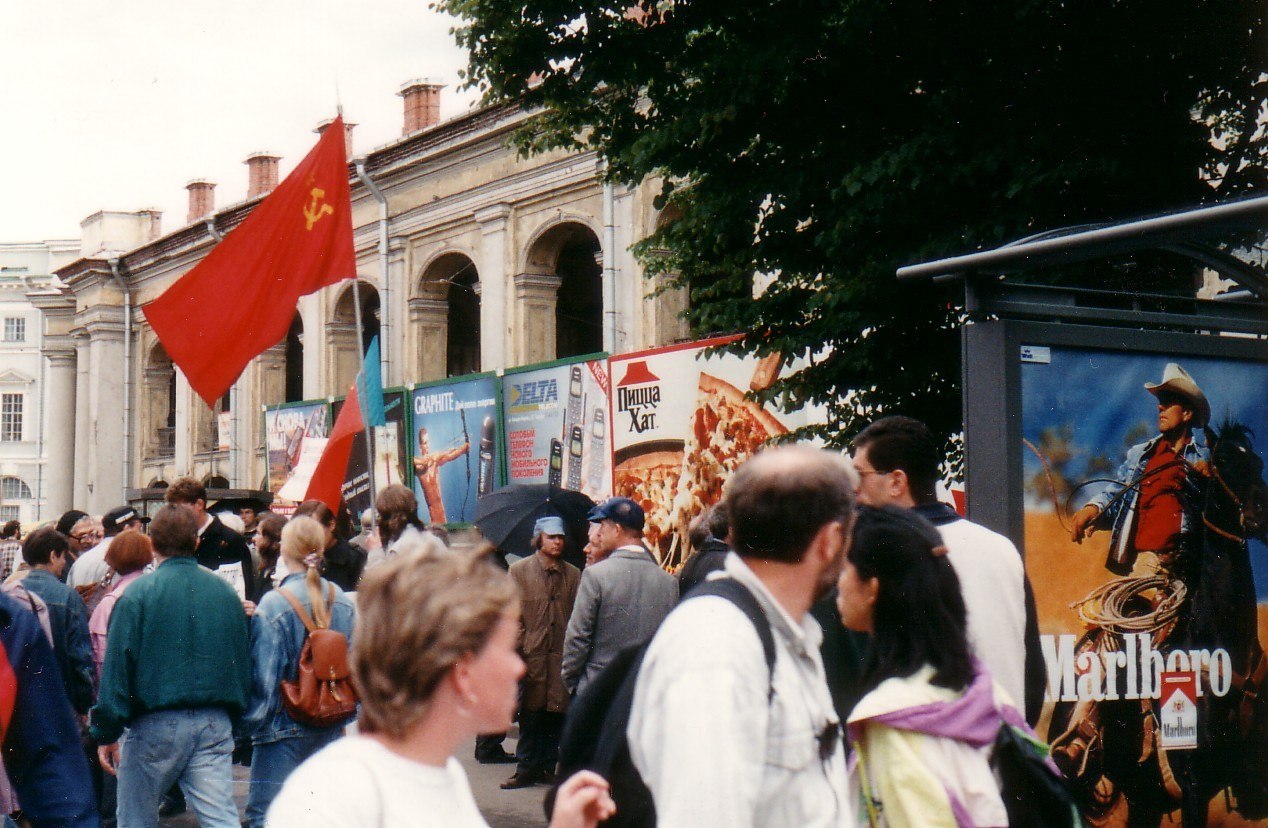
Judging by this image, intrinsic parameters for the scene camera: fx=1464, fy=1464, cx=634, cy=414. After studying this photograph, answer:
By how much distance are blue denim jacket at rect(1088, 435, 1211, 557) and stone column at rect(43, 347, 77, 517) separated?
41.6m

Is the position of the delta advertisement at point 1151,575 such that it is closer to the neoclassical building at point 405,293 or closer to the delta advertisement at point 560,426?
the delta advertisement at point 560,426

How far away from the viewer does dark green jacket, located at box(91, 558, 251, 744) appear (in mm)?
6438

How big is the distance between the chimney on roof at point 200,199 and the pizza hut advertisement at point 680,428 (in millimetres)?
25238

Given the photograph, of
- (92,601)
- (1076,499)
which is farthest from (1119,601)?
(92,601)

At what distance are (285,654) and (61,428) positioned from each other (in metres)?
40.3

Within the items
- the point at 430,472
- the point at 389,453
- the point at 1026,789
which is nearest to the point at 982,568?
the point at 1026,789

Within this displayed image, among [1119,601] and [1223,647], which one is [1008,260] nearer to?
[1119,601]

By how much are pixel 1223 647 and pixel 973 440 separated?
1.50 metres

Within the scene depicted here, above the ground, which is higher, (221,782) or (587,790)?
(587,790)

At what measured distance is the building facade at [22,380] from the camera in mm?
80750

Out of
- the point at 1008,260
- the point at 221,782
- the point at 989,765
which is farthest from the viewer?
the point at 221,782

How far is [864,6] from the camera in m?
9.05

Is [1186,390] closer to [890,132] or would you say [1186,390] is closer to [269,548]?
[890,132]

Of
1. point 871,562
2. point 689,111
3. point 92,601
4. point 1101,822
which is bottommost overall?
point 1101,822
